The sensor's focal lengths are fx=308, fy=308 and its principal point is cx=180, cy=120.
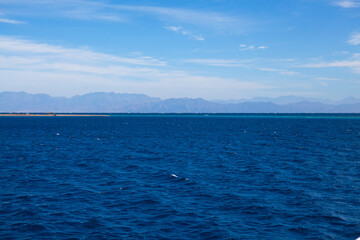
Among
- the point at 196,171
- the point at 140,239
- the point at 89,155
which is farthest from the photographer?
the point at 89,155

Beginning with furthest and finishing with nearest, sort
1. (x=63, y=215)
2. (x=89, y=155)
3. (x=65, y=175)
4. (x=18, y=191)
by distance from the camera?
(x=89, y=155)
(x=65, y=175)
(x=18, y=191)
(x=63, y=215)

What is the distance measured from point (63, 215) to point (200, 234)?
11858 mm

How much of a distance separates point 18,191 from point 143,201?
14.1m

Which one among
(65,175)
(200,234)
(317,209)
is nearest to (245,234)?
(200,234)

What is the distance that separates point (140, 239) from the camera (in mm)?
21500

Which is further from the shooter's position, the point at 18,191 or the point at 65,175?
the point at 65,175

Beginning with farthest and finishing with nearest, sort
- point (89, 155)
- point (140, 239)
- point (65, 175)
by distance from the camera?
point (89, 155) → point (65, 175) → point (140, 239)

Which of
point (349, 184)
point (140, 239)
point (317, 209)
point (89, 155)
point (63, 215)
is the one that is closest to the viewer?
point (140, 239)

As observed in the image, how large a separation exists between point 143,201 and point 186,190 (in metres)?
6.17

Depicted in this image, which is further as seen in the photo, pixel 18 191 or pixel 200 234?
pixel 18 191

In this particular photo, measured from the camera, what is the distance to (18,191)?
3316cm

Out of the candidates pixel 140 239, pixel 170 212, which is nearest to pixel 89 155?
pixel 170 212

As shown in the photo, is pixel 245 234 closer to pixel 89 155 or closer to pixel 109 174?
pixel 109 174

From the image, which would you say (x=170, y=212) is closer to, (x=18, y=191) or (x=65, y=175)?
(x=18, y=191)
